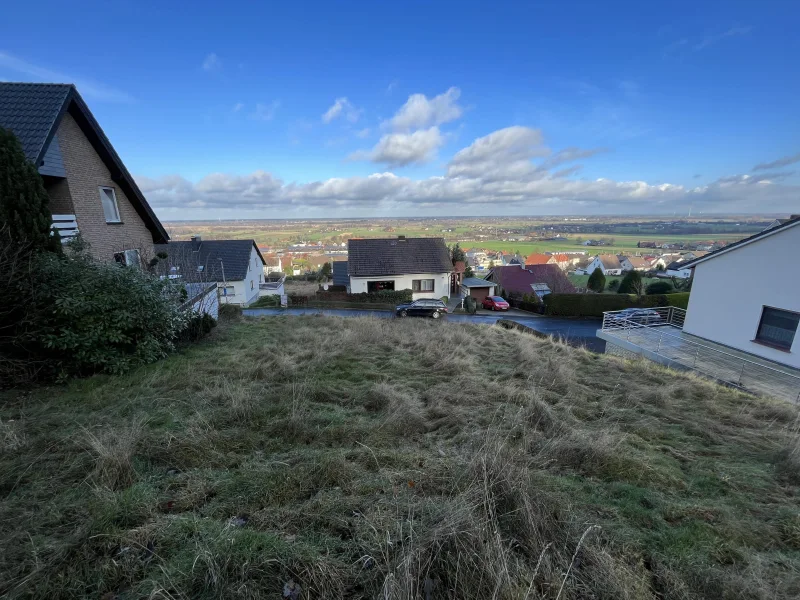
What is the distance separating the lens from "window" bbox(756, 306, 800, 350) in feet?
36.8

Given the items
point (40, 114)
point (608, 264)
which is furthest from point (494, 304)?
point (608, 264)

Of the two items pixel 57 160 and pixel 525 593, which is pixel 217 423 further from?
pixel 57 160

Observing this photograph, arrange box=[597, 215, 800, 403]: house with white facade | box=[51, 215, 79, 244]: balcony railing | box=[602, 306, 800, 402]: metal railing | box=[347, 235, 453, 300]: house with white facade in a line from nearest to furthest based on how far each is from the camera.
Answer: box=[51, 215, 79, 244]: balcony railing → box=[602, 306, 800, 402]: metal railing → box=[597, 215, 800, 403]: house with white facade → box=[347, 235, 453, 300]: house with white facade

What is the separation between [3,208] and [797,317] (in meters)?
21.2

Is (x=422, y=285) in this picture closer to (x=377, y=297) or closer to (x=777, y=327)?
(x=377, y=297)

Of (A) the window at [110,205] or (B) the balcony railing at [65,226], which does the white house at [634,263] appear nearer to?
(A) the window at [110,205]

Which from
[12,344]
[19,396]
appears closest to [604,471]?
[19,396]

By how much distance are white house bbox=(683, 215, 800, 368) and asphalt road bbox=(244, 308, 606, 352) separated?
4791 mm

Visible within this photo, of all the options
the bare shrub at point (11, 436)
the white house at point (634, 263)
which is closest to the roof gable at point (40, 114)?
the bare shrub at point (11, 436)

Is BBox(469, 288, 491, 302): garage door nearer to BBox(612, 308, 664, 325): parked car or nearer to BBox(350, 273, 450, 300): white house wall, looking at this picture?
BBox(350, 273, 450, 300): white house wall

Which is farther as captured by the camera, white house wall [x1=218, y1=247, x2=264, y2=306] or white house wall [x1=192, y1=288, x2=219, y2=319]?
white house wall [x1=218, y1=247, x2=264, y2=306]

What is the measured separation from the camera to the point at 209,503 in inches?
110

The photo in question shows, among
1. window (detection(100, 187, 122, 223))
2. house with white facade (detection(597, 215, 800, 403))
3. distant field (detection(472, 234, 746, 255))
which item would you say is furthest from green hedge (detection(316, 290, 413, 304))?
distant field (detection(472, 234, 746, 255))

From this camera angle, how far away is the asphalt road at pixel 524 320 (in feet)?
65.6
